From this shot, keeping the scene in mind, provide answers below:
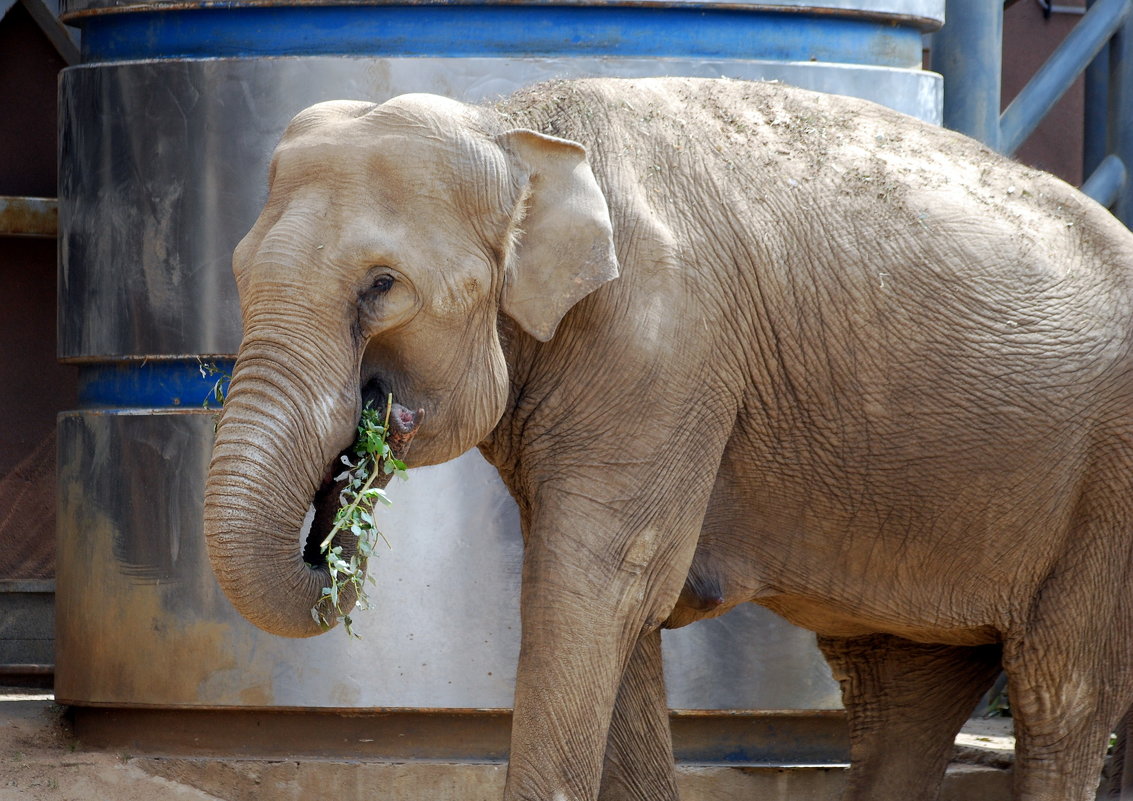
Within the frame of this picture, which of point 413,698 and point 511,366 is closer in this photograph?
point 511,366

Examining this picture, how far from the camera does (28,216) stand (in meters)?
7.04

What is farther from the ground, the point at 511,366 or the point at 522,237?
the point at 522,237

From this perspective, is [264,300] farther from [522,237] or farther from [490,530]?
[490,530]

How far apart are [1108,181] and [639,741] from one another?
385 centimetres

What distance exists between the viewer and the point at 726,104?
471 cm

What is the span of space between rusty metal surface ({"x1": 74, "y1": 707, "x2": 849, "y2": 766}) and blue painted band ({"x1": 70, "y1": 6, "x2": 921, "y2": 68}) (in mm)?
2124

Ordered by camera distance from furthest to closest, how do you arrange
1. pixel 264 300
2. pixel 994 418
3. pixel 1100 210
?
pixel 1100 210
pixel 994 418
pixel 264 300

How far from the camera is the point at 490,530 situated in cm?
585

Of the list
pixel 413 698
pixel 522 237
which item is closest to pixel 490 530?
pixel 413 698

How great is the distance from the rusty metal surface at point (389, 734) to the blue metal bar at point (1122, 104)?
282cm

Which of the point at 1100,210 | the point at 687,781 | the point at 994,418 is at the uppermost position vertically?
the point at 1100,210

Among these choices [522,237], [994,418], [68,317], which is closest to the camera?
[522,237]

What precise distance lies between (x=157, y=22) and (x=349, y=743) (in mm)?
2443

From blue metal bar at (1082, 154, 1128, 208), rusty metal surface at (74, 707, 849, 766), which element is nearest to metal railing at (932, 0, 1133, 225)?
blue metal bar at (1082, 154, 1128, 208)
